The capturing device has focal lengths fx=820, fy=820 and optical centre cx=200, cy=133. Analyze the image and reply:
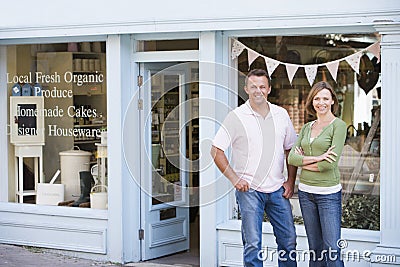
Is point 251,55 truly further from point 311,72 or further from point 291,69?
point 311,72

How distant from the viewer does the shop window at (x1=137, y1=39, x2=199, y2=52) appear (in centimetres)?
929

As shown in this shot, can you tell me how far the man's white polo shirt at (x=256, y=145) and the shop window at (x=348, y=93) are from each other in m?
1.42

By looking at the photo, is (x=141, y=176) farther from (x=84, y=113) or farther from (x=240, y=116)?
(x=240, y=116)

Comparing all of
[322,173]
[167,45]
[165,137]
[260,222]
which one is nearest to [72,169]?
[165,137]

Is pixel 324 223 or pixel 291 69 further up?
pixel 291 69

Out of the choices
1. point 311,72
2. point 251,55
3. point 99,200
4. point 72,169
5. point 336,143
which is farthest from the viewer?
point 72,169

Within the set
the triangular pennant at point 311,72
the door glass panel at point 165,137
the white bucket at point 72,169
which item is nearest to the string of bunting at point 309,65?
the triangular pennant at point 311,72

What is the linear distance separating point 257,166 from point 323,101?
81 centimetres

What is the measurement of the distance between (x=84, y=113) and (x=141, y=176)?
1.10 meters

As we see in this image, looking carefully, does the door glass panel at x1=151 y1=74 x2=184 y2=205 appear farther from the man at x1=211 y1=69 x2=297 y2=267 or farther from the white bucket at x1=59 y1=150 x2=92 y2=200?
the man at x1=211 y1=69 x2=297 y2=267

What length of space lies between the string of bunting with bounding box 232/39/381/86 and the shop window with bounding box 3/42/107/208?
5.68 feet

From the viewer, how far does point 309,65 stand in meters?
8.48

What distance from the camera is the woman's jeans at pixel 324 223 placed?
23.1ft

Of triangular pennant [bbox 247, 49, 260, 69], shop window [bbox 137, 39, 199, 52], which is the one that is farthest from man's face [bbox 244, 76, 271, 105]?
shop window [bbox 137, 39, 199, 52]
